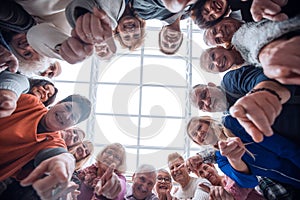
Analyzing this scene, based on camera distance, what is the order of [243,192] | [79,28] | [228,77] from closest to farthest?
[79,28]
[228,77]
[243,192]

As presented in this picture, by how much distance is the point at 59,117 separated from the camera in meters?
0.67

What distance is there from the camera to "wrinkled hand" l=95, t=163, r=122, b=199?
2.12ft

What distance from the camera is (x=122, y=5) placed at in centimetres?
56

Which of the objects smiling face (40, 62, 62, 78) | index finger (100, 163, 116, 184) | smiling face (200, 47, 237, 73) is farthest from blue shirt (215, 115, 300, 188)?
smiling face (40, 62, 62, 78)

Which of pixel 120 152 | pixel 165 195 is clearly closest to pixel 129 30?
pixel 120 152

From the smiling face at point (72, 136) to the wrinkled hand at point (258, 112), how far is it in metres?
0.25

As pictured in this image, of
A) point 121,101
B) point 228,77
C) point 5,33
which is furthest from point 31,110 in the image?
point 228,77

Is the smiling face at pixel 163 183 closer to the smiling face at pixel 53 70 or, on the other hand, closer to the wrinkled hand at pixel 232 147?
the wrinkled hand at pixel 232 147

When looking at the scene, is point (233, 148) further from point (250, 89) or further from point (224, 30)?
point (224, 30)

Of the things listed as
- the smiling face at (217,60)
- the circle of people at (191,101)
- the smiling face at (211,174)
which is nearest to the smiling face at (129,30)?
the circle of people at (191,101)

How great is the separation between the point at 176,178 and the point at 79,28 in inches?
13.5

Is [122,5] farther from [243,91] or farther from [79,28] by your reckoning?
[243,91]

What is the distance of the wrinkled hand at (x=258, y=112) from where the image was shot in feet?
1.47

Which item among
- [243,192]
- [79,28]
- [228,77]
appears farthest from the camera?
[243,192]
